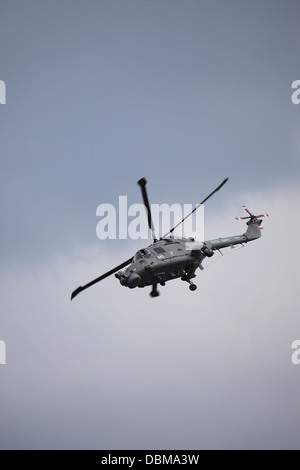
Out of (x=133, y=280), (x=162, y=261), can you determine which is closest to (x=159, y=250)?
(x=162, y=261)

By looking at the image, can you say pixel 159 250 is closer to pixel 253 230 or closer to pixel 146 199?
pixel 146 199

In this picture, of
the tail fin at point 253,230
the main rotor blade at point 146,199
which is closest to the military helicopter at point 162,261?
the main rotor blade at point 146,199

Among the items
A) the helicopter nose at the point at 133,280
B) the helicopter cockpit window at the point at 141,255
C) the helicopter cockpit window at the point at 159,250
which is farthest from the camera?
the helicopter cockpit window at the point at 159,250

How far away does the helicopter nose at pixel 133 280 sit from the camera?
163 ft

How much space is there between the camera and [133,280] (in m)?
49.8

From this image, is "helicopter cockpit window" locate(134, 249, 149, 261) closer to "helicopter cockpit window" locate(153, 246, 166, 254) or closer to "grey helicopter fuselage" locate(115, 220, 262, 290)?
"grey helicopter fuselage" locate(115, 220, 262, 290)

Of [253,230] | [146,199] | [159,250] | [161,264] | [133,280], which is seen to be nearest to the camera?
[146,199]

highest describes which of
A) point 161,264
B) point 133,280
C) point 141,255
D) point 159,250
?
point 159,250

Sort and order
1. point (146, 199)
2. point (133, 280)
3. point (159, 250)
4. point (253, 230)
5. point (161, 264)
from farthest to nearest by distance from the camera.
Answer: point (253, 230) < point (159, 250) < point (161, 264) < point (133, 280) < point (146, 199)

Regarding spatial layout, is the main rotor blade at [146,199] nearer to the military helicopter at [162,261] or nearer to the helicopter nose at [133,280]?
the military helicopter at [162,261]

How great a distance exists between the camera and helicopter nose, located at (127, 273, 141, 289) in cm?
4981
